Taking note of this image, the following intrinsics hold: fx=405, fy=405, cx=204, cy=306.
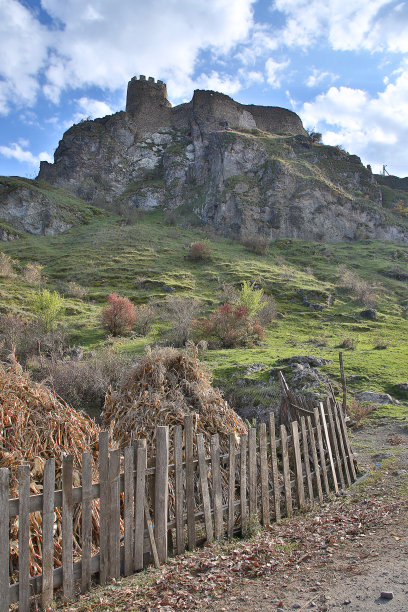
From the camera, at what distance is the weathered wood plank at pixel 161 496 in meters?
4.50

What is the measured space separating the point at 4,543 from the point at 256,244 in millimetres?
56368

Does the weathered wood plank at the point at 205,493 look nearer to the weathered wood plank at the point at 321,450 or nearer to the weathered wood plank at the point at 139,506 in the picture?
the weathered wood plank at the point at 139,506

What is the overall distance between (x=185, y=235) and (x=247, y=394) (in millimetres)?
51745

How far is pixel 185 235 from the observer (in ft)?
205

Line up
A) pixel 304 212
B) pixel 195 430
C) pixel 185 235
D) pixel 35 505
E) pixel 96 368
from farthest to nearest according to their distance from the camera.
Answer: pixel 304 212 < pixel 185 235 < pixel 96 368 < pixel 195 430 < pixel 35 505

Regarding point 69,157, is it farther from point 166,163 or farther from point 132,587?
point 132,587

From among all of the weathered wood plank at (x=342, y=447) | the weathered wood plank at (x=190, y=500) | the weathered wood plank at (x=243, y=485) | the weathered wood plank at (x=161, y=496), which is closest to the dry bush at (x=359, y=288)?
the weathered wood plank at (x=342, y=447)

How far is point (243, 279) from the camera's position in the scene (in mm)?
42156

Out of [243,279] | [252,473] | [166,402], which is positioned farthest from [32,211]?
[252,473]

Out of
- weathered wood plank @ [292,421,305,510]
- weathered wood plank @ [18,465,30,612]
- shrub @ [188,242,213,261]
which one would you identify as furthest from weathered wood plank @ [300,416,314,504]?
shrub @ [188,242,213,261]

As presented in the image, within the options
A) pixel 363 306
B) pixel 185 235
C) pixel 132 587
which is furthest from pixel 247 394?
pixel 185 235

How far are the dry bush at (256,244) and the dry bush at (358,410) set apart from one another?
4568cm

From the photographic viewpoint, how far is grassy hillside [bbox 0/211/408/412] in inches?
717

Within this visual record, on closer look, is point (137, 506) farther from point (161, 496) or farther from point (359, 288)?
point (359, 288)
